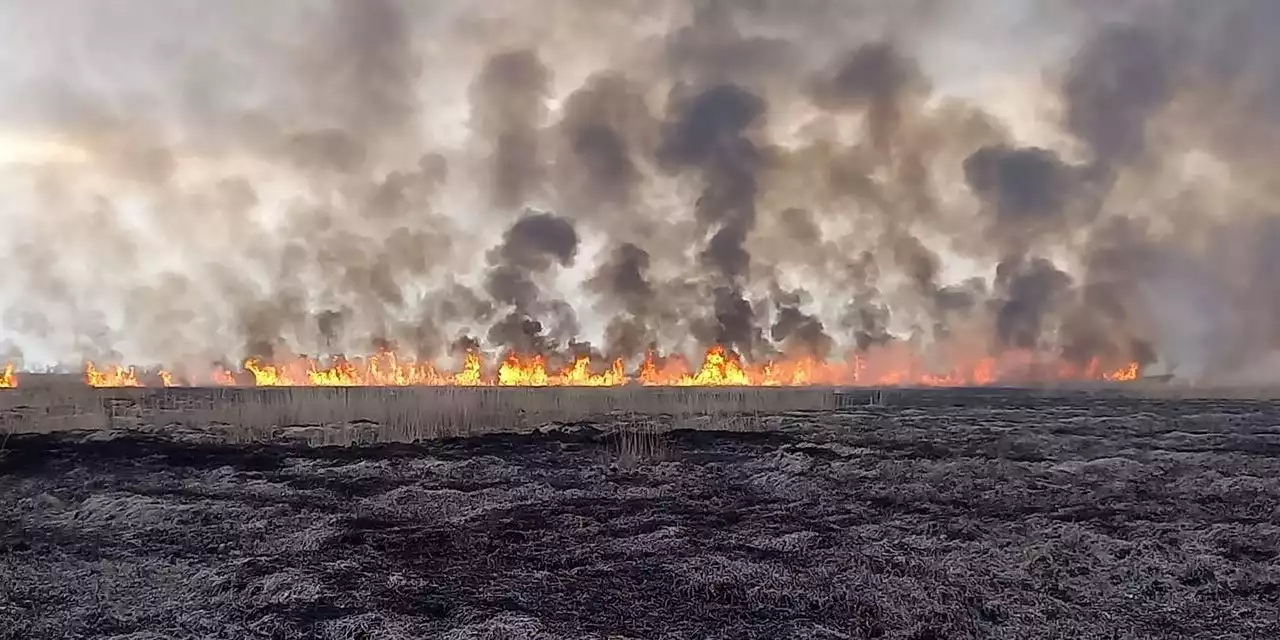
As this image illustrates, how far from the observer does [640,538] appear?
16.1 metres

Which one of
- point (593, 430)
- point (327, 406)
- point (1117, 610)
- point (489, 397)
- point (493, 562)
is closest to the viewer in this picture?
point (1117, 610)

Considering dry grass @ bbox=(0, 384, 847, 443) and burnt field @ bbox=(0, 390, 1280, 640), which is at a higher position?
dry grass @ bbox=(0, 384, 847, 443)

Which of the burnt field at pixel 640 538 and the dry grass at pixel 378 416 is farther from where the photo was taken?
the dry grass at pixel 378 416

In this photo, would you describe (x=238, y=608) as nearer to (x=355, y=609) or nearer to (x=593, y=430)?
(x=355, y=609)

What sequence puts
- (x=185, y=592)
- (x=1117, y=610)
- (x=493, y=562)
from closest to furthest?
(x=1117, y=610) → (x=185, y=592) → (x=493, y=562)

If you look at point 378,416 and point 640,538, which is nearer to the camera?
point 640,538

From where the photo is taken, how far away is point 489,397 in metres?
51.4

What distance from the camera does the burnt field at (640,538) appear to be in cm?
1220

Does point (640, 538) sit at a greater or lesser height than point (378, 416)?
lesser

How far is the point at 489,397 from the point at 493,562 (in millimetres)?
37057

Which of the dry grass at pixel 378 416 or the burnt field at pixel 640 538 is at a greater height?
the dry grass at pixel 378 416

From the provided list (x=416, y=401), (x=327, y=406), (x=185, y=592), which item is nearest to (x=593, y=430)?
(x=416, y=401)

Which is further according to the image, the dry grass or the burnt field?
→ the dry grass

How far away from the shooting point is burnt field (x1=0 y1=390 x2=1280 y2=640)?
40.0 feet
